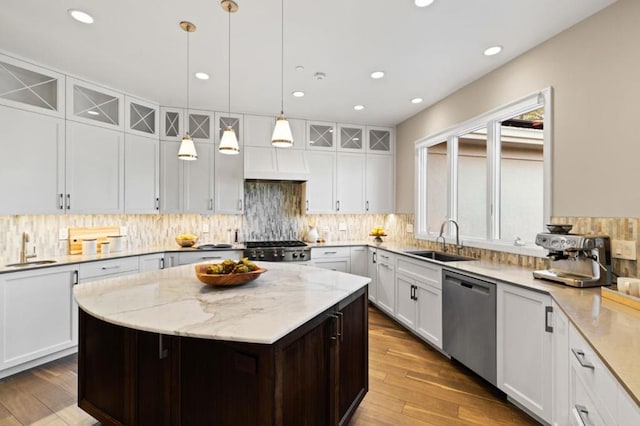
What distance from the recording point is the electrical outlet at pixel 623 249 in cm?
194

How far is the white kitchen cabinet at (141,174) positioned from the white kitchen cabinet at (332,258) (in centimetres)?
222

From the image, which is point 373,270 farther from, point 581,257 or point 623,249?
point 623,249

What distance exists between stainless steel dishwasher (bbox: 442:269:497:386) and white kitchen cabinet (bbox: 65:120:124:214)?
3.72 metres

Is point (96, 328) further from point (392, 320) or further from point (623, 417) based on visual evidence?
point (392, 320)

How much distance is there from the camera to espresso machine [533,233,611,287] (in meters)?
1.96

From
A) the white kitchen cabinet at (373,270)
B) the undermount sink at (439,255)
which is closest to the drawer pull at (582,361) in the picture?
the undermount sink at (439,255)

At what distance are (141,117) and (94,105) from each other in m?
0.54

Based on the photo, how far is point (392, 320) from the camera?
409 centimetres

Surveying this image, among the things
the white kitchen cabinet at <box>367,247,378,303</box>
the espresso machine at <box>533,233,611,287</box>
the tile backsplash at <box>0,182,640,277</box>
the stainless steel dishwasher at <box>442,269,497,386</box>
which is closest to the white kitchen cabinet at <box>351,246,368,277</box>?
the white kitchen cabinet at <box>367,247,378,303</box>

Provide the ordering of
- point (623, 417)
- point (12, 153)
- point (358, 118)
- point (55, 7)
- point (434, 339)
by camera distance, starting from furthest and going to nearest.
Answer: point (358, 118) → point (434, 339) → point (12, 153) → point (55, 7) → point (623, 417)

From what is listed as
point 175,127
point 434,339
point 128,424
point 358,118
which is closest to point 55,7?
point 175,127

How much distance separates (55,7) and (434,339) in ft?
13.4

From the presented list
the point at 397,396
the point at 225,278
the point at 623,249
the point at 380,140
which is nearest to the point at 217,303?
the point at 225,278

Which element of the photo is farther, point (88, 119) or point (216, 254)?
point (216, 254)
